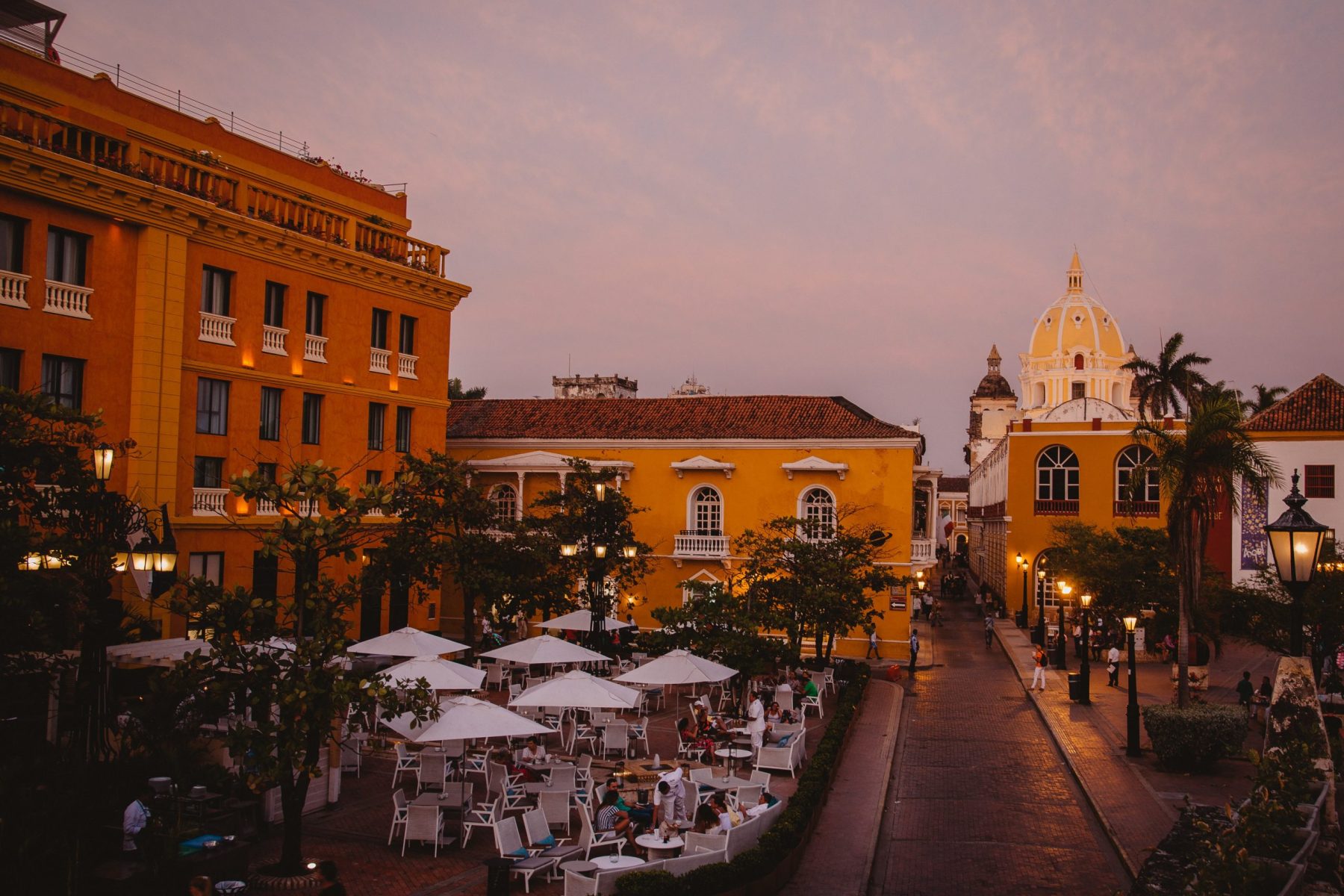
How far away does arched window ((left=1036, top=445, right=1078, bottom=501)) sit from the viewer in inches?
1809

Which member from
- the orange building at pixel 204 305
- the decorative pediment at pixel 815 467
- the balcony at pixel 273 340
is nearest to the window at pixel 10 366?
the orange building at pixel 204 305

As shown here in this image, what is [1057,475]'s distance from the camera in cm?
4625

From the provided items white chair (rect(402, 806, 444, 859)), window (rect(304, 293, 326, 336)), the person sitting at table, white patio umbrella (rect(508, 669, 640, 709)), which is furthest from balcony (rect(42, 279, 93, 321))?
the person sitting at table

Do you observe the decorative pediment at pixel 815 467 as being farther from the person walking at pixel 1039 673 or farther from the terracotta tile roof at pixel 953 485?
the terracotta tile roof at pixel 953 485

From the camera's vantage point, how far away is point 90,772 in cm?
1302

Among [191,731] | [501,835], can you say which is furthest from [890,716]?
[191,731]

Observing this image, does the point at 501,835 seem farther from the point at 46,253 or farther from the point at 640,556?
the point at 640,556

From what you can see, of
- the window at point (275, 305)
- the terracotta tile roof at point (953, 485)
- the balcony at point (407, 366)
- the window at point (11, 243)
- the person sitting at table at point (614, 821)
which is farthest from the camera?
the terracotta tile roof at point (953, 485)

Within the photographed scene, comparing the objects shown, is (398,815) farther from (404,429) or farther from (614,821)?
(404,429)

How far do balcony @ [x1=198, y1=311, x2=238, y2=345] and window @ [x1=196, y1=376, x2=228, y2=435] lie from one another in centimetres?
100

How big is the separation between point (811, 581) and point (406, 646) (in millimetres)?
12481

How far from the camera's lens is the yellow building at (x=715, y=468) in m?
36.7

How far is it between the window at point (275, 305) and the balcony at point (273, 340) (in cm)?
19

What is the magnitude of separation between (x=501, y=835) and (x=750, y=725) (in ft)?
28.5
